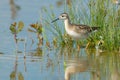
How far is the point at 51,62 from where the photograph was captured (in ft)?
39.0

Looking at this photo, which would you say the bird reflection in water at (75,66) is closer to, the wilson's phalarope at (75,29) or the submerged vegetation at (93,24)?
the submerged vegetation at (93,24)

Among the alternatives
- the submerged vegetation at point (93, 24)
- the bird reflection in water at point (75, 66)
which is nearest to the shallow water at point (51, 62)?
the bird reflection in water at point (75, 66)

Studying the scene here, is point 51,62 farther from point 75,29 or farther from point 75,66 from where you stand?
point 75,29

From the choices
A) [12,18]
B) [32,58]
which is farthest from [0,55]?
[12,18]

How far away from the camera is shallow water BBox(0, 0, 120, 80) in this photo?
1074cm

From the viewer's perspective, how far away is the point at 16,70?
11078mm

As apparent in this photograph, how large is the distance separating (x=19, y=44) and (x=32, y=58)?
5.40ft

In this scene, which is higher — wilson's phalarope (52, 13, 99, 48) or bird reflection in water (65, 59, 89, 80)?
wilson's phalarope (52, 13, 99, 48)

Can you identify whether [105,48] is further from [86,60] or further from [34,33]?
[34,33]

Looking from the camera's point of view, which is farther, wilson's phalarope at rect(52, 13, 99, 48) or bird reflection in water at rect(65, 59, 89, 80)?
wilson's phalarope at rect(52, 13, 99, 48)

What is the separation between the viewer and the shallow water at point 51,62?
10742 millimetres

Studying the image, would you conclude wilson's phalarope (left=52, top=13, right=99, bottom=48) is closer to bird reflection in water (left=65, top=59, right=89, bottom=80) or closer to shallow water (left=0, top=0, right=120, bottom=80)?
shallow water (left=0, top=0, right=120, bottom=80)

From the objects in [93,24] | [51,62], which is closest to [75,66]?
[51,62]

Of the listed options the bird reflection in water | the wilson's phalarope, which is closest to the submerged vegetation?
the wilson's phalarope
